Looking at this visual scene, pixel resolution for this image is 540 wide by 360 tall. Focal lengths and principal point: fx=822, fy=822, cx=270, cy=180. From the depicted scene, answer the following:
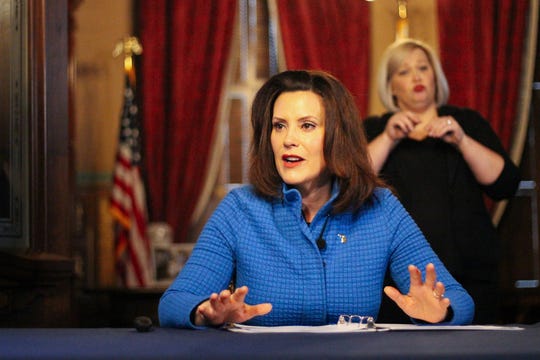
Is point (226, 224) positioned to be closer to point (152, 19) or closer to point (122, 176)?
point (122, 176)

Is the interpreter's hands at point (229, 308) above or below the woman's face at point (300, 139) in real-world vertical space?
below

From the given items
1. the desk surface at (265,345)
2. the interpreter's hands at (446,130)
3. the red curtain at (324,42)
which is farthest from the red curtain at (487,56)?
the desk surface at (265,345)

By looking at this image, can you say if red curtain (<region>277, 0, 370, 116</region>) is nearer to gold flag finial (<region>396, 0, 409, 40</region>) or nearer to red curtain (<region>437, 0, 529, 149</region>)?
gold flag finial (<region>396, 0, 409, 40</region>)

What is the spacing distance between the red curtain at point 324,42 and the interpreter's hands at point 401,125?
8.12 feet

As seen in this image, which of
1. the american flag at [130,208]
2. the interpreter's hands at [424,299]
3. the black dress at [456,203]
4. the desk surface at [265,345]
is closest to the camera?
the desk surface at [265,345]

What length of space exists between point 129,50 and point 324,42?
1.45m

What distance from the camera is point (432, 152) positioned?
3.72 meters

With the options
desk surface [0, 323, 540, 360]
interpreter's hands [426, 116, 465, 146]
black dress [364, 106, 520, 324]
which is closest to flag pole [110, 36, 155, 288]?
black dress [364, 106, 520, 324]

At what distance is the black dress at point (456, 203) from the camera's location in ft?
11.7

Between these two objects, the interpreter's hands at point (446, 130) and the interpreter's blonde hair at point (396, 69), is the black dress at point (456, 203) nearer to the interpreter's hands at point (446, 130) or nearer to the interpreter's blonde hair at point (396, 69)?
the interpreter's hands at point (446, 130)

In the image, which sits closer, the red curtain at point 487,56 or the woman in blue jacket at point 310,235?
the woman in blue jacket at point 310,235

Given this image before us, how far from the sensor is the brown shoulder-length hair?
8.19 ft

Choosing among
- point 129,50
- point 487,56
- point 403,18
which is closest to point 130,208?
point 129,50

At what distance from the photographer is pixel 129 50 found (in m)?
6.11
